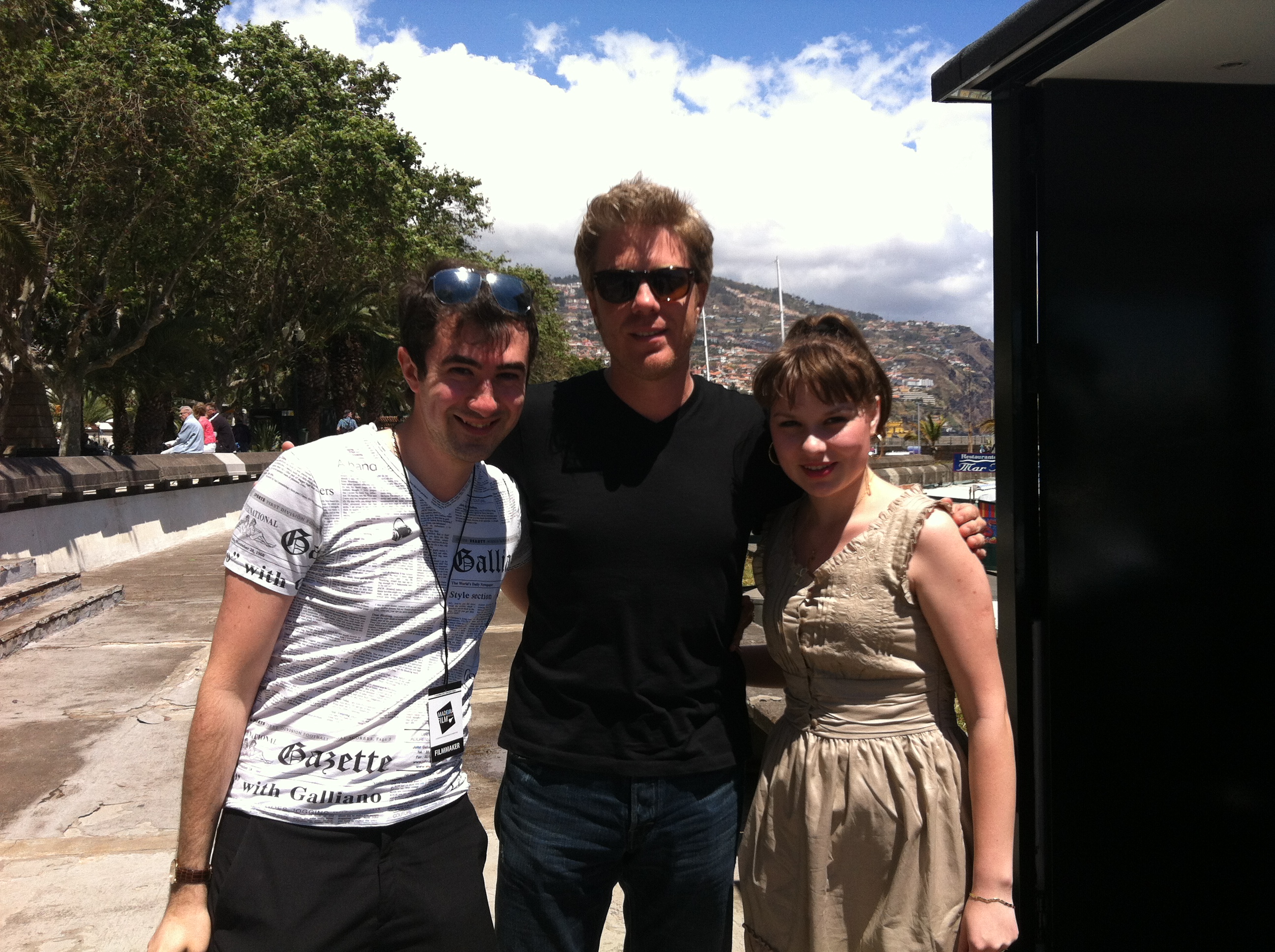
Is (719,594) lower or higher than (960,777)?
higher

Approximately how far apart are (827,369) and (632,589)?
572 mm

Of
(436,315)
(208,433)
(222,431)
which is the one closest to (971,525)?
(436,315)

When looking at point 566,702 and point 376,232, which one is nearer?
point 566,702

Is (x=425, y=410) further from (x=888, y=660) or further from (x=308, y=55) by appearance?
(x=308, y=55)

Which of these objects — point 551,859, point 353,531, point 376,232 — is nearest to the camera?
point 353,531

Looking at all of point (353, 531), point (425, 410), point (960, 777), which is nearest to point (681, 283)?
point (425, 410)

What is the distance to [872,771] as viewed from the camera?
1800 mm

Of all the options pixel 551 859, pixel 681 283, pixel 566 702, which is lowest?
pixel 551 859

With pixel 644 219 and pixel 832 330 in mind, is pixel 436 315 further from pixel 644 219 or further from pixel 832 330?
pixel 832 330

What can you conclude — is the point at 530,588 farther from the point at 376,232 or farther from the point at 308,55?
the point at 308,55

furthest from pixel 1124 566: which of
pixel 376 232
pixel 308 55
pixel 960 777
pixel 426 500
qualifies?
pixel 308 55

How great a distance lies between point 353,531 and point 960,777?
122 centimetres

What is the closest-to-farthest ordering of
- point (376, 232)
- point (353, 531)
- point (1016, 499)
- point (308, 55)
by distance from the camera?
point (353, 531), point (1016, 499), point (376, 232), point (308, 55)

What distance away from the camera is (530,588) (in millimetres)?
2027
